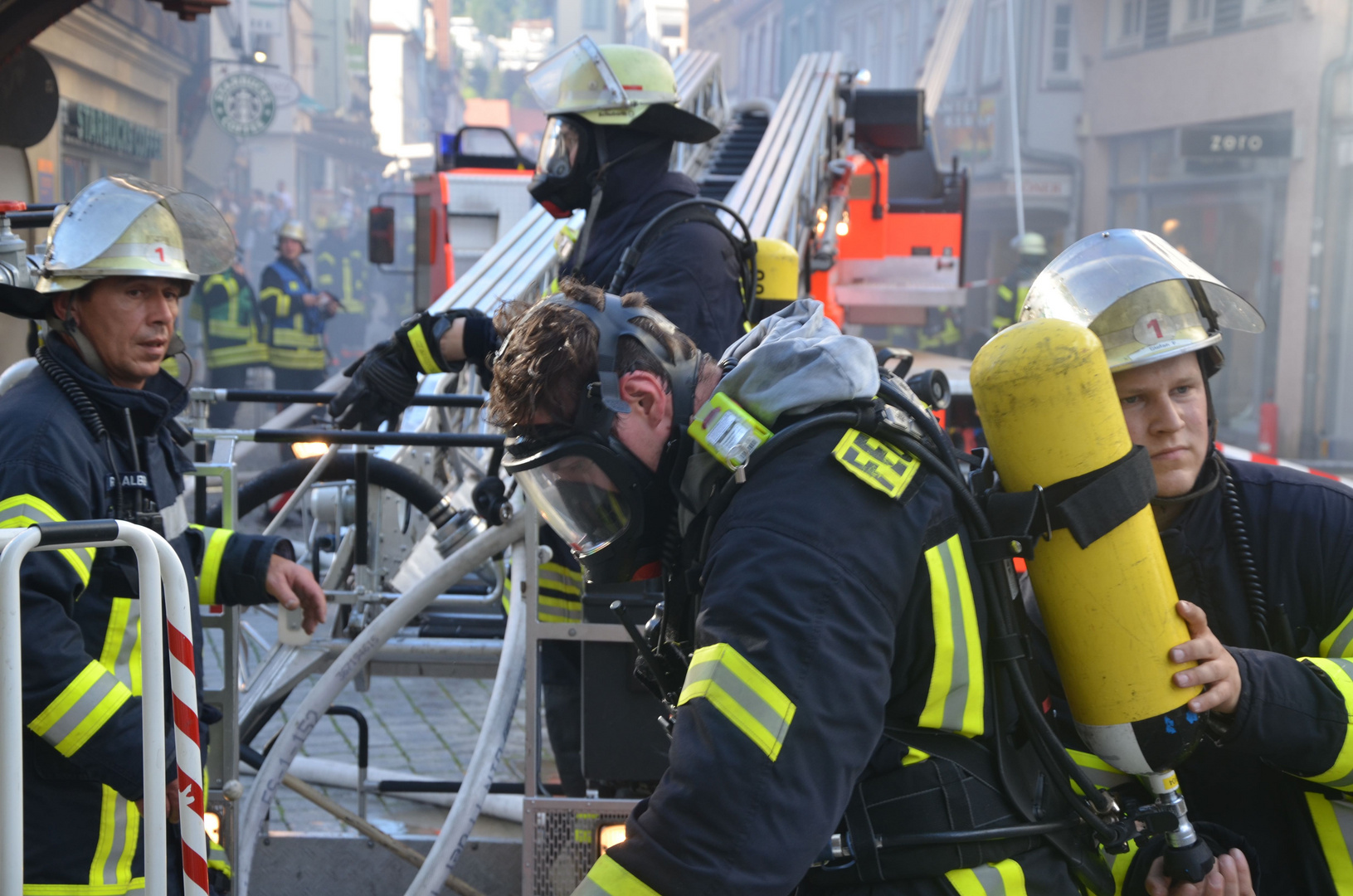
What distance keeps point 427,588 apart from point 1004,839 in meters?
2.07

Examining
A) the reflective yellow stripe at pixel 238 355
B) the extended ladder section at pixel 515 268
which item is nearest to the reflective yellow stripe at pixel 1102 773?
the extended ladder section at pixel 515 268

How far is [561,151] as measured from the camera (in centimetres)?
380

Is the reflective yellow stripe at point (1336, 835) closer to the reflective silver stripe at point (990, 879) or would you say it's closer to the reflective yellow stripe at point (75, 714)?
the reflective silver stripe at point (990, 879)

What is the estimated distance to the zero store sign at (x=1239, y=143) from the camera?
52.6ft

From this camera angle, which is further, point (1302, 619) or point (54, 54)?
point (54, 54)

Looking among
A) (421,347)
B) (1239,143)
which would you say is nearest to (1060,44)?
(1239,143)

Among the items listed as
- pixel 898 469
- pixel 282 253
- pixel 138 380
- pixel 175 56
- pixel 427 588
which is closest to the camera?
pixel 898 469

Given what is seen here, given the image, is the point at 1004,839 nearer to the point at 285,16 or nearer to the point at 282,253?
the point at 282,253

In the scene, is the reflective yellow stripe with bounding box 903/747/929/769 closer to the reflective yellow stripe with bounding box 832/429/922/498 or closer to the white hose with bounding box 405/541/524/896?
the reflective yellow stripe with bounding box 832/429/922/498

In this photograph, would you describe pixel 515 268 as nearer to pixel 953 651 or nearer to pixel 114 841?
pixel 114 841

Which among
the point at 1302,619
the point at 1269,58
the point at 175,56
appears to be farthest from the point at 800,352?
the point at 1269,58

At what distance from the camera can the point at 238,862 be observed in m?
3.03

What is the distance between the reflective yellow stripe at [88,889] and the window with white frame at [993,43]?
2658cm

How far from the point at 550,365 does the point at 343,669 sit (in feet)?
6.16
